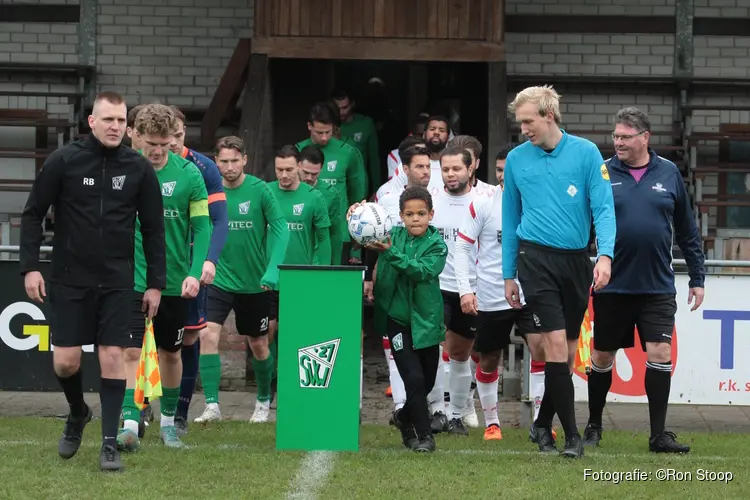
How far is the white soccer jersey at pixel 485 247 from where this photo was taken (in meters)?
9.36


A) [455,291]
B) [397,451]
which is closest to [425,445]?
[397,451]

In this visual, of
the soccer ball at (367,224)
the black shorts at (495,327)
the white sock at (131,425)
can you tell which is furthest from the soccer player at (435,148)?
the white sock at (131,425)

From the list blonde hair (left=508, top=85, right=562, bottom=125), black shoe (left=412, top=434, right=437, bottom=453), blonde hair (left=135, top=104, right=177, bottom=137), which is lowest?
black shoe (left=412, top=434, right=437, bottom=453)

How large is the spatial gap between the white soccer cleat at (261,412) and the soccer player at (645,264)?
2609 mm

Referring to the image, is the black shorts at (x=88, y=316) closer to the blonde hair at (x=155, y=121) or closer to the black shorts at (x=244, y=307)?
the blonde hair at (x=155, y=121)

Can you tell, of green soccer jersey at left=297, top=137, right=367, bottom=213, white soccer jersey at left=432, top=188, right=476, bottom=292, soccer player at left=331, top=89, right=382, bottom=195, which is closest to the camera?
white soccer jersey at left=432, top=188, right=476, bottom=292

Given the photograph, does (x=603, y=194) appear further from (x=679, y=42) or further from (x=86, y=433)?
(x=679, y=42)

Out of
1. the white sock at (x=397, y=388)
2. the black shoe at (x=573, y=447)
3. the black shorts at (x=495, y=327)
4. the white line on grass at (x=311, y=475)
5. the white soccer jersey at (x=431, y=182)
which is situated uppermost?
the white soccer jersey at (x=431, y=182)

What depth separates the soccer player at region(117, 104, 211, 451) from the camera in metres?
8.21

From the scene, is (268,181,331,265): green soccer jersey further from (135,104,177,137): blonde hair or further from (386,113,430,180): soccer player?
(135,104,177,137): blonde hair

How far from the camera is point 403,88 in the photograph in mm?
18219

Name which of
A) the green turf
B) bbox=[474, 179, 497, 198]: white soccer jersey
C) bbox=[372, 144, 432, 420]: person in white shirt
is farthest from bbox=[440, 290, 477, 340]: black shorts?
the green turf

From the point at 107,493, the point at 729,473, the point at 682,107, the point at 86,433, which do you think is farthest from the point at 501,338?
the point at 682,107

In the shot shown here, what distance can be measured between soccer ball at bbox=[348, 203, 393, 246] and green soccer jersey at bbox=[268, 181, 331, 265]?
2.39m
